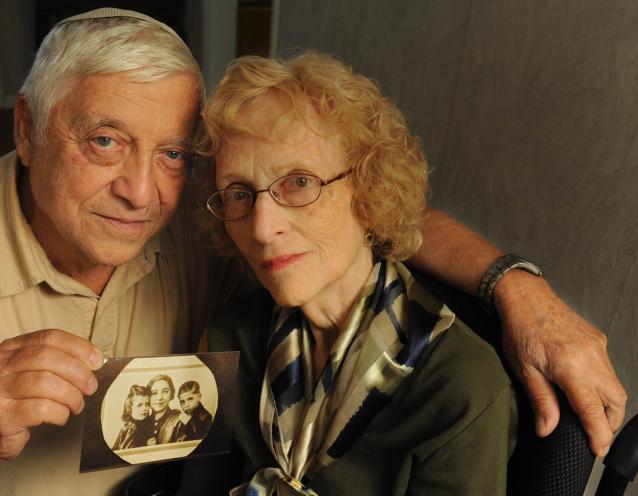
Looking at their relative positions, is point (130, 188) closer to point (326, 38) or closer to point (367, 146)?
point (367, 146)

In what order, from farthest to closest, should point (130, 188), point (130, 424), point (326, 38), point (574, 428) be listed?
1. point (326, 38)
2. point (130, 188)
3. point (130, 424)
4. point (574, 428)

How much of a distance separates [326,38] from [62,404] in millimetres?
2507

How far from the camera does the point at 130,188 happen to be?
51.3 inches

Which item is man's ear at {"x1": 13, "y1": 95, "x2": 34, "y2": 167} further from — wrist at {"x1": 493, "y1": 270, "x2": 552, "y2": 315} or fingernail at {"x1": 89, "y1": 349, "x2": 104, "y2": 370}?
wrist at {"x1": 493, "y1": 270, "x2": 552, "y2": 315}

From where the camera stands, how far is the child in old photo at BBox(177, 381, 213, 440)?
118cm

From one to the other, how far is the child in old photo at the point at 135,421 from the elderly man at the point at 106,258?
9 cm

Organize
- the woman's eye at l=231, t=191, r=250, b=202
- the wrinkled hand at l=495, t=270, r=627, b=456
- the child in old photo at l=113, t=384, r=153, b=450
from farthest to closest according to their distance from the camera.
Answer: the woman's eye at l=231, t=191, r=250, b=202, the child in old photo at l=113, t=384, r=153, b=450, the wrinkled hand at l=495, t=270, r=627, b=456

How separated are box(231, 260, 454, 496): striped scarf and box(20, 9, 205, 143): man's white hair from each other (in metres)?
0.67

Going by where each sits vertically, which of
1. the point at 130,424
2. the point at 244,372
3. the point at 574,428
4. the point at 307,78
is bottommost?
the point at 244,372

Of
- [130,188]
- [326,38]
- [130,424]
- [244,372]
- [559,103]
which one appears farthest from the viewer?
[326,38]

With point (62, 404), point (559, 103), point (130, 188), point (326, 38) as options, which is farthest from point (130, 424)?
point (326, 38)

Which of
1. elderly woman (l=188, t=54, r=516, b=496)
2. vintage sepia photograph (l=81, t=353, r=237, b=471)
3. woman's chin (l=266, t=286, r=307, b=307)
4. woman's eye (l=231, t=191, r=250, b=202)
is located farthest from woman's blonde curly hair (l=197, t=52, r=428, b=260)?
vintage sepia photograph (l=81, t=353, r=237, b=471)

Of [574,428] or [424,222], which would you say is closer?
[574,428]

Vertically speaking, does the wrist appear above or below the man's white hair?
below
